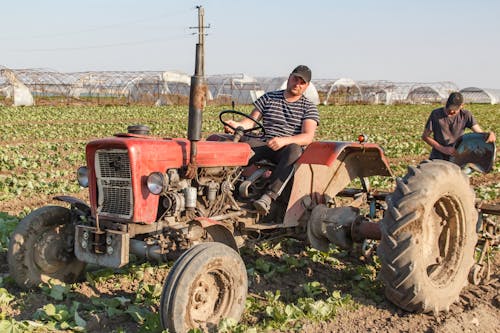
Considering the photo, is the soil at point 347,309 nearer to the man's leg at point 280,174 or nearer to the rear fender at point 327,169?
the rear fender at point 327,169

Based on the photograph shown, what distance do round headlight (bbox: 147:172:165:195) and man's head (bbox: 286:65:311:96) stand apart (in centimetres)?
183

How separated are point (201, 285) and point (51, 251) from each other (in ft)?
4.78

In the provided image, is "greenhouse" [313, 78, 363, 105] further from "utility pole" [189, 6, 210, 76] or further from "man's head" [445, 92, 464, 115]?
"utility pole" [189, 6, 210, 76]

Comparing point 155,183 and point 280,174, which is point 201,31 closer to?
point 155,183

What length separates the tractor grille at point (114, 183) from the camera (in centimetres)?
402

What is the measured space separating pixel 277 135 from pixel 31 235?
2.23 meters

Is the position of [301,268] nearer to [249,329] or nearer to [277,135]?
[277,135]

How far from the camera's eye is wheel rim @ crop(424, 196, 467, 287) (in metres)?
4.40

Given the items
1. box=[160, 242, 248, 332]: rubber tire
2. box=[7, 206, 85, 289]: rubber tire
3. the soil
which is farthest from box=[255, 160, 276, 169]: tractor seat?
box=[7, 206, 85, 289]: rubber tire

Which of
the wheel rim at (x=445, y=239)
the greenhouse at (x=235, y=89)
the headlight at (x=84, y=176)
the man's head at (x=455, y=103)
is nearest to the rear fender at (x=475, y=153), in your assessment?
the man's head at (x=455, y=103)

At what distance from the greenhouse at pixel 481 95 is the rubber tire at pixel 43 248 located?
54503 millimetres

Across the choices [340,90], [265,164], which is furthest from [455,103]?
[340,90]

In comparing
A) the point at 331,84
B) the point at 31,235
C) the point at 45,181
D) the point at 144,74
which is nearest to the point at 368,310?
the point at 31,235

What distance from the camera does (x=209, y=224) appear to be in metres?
4.03
